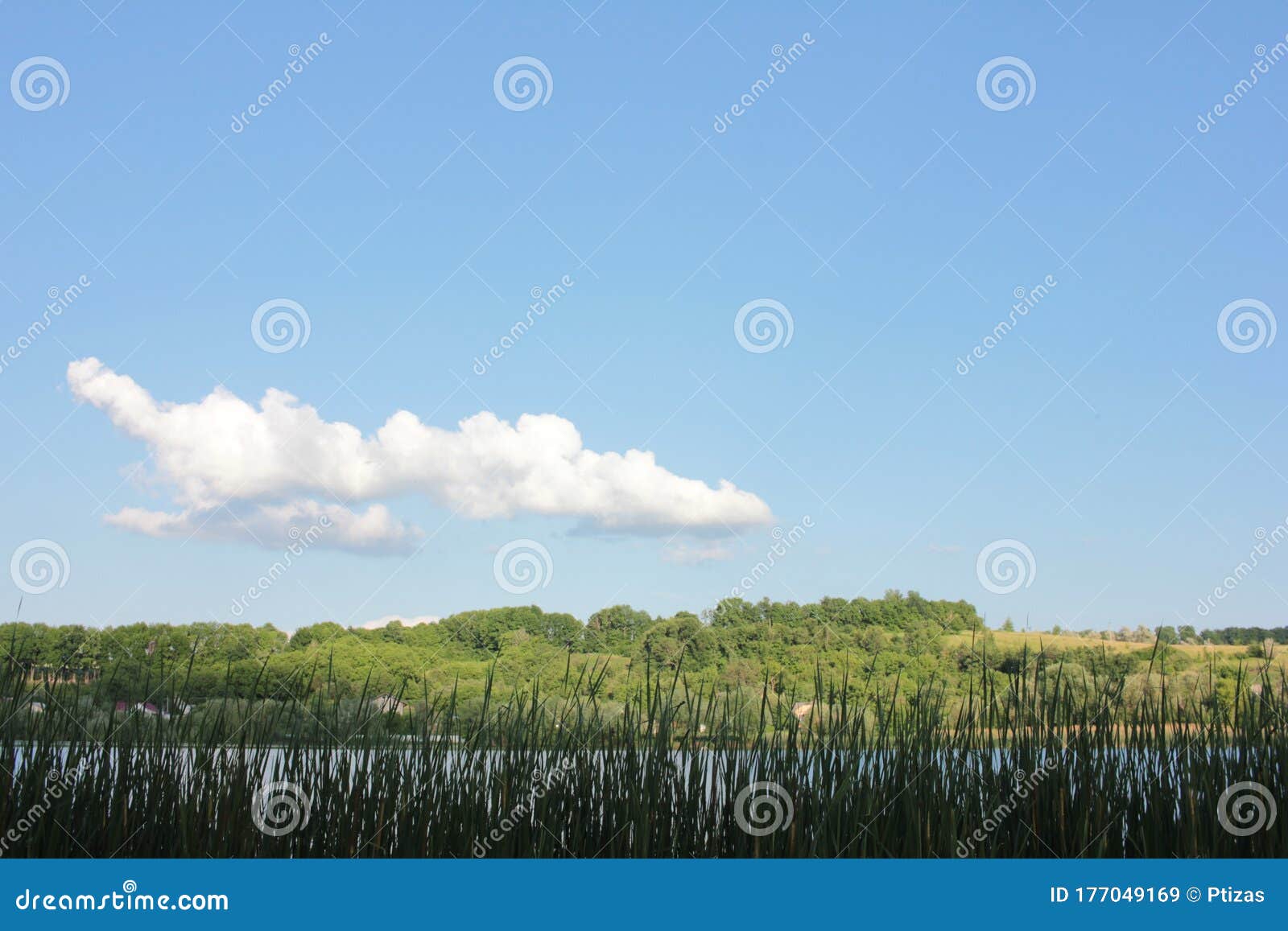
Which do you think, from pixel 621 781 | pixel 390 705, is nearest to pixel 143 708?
pixel 390 705

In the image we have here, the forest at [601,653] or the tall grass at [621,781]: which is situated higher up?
the forest at [601,653]

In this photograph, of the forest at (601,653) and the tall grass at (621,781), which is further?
the forest at (601,653)

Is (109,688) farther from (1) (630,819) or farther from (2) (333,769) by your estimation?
(1) (630,819)

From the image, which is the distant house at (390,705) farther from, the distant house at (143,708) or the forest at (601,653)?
the distant house at (143,708)

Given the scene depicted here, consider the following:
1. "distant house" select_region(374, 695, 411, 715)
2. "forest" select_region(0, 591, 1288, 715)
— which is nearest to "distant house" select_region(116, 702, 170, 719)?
"forest" select_region(0, 591, 1288, 715)

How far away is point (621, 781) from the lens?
14.2 ft

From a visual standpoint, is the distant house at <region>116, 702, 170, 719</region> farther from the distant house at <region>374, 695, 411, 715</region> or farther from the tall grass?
the distant house at <region>374, 695, 411, 715</region>

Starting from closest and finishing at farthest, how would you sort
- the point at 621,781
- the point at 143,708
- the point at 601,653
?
1. the point at 621,781
2. the point at 143,708
3. the point at 601,653

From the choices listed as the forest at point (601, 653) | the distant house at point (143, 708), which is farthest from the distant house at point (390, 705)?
the distant house at point (143, 708)

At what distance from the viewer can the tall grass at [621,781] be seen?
424 cm

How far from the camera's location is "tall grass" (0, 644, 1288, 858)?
4238 millimetres

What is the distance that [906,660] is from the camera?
5988 mm

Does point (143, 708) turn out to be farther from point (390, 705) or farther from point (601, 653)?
point (601, 653)

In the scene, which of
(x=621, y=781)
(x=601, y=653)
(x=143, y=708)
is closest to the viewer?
(x=621, y=781)
